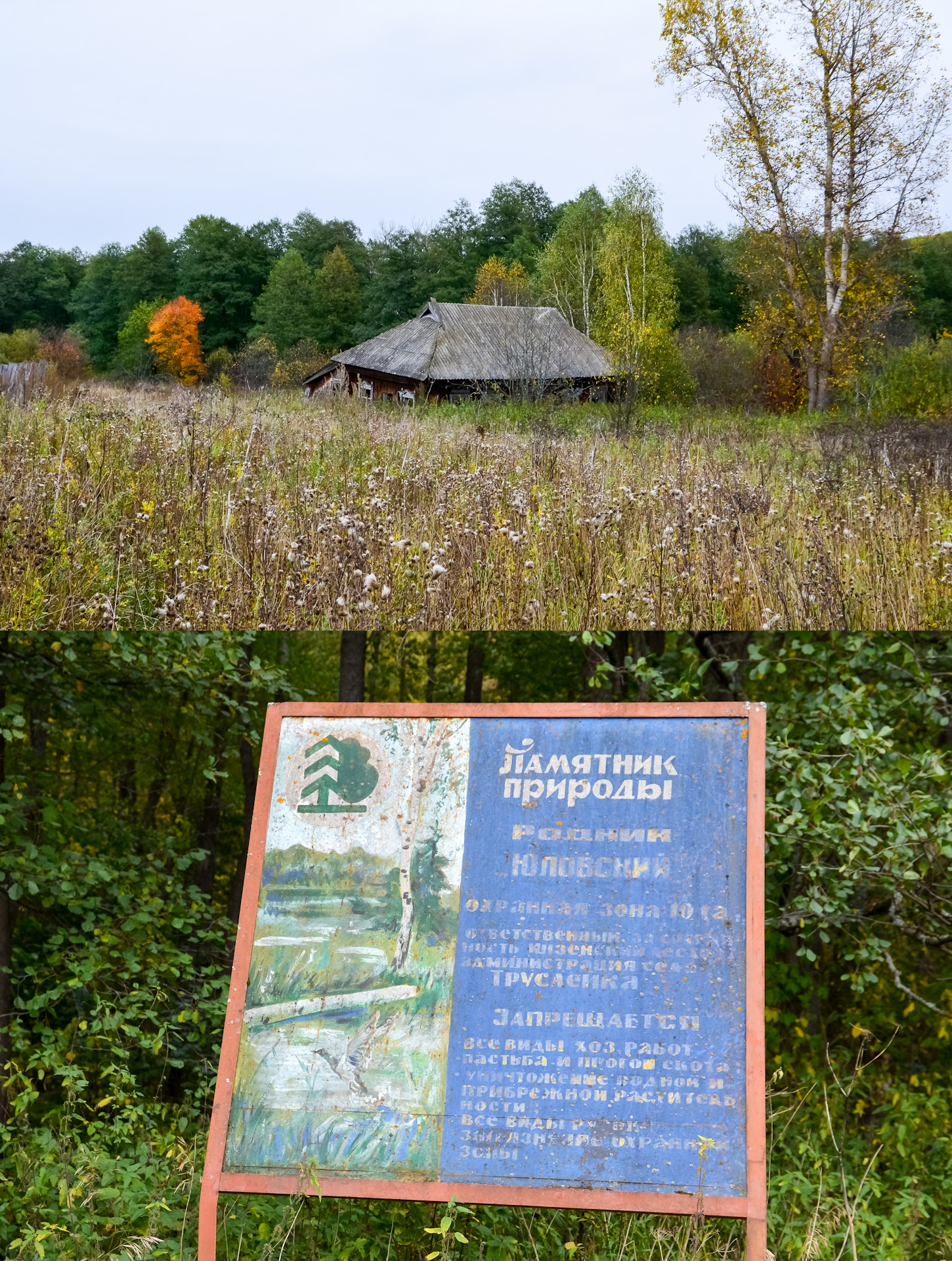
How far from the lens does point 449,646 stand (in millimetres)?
11812

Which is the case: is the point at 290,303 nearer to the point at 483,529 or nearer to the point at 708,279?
the point at 483,529

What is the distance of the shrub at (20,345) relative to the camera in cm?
714

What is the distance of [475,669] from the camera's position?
11570mm

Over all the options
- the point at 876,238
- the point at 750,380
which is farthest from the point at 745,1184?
the point at 876,238

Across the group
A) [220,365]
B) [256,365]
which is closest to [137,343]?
[220,365]

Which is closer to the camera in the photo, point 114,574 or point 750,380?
point 114,574

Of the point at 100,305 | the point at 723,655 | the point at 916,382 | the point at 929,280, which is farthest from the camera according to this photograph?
the point at 723,655

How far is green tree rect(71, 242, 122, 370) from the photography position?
714 cm

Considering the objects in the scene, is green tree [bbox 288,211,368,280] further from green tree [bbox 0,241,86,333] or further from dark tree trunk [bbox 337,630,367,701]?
dark tree trunk [bbox 337,630,367,701]

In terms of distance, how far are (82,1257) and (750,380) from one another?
5802 millimetres

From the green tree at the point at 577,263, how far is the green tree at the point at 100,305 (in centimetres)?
287

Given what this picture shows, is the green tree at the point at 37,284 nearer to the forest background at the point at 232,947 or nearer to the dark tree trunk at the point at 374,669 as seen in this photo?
the forest background at the point at 232,947

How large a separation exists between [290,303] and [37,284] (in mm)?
1859

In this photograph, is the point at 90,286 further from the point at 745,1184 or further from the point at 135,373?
the point at 745,1184
